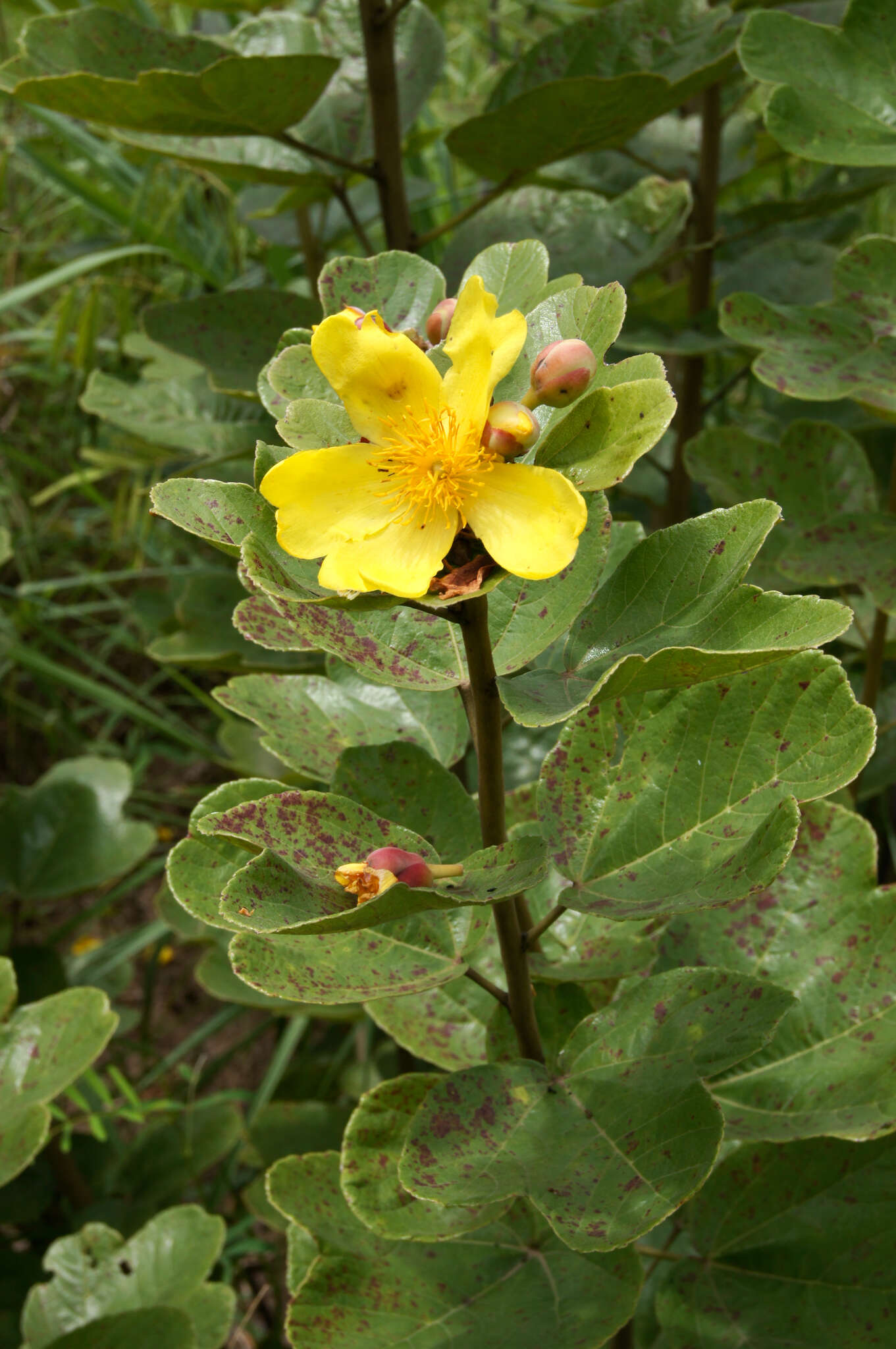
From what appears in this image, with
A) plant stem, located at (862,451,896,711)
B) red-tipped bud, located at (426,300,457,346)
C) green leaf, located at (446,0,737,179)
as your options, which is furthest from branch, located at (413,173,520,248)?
red-tipped bud, located at (426,300,457,346)

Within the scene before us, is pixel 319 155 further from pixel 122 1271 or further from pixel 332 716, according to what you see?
pixel 122 1271

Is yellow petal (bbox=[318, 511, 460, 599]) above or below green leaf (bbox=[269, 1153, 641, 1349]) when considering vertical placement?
above

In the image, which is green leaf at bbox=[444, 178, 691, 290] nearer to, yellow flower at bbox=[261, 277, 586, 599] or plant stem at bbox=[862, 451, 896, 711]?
plant stem at bbox=[862, 451, 896, 711]

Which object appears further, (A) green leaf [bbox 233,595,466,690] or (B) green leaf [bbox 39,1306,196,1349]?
(B) green leaf [bbox 39,1306,196,1349]

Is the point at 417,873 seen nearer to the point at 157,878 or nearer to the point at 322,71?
the point at 322,71

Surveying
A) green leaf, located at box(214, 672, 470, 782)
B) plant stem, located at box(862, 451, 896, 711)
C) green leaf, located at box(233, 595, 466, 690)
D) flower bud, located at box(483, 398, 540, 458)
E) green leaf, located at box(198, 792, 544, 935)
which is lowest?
plant stem, located at box(862, 451, 896, 711)

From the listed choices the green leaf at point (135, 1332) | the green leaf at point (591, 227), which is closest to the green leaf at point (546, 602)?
the green leaf at point (135, 1332)

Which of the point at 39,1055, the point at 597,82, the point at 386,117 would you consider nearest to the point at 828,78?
the point at 597,82
